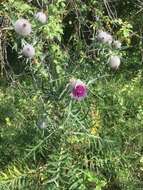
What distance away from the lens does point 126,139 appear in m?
3.98

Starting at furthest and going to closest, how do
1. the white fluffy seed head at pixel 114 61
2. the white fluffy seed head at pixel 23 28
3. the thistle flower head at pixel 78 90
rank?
the white fluffy seed head at pixel 114 61
the white fluffy seed head at pixel 23 28
the thistle flower head at pixel 78 90

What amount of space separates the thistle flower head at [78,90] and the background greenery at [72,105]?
10cm

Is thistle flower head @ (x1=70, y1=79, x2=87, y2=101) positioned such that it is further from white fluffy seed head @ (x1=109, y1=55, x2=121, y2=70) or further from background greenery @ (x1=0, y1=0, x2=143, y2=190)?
white fluffy seed head @ (x1=109, y1=55, x2=121, y2=70)

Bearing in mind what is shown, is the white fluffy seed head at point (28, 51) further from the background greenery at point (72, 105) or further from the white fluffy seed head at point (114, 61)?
the white fluffy seed head at point (114, 61)

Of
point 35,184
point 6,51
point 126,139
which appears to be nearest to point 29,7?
point 6,51

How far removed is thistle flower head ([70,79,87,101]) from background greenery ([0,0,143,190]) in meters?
0.10

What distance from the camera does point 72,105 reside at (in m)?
3.23

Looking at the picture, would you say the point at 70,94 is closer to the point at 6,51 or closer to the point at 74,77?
the point at 74,77

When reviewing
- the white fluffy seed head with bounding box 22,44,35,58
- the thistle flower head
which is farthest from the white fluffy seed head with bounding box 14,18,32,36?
the thistle flower head

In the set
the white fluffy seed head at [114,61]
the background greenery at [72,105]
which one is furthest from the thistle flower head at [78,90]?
the white fluffy seed head at [114,61]

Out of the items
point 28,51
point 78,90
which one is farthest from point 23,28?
point 78,90

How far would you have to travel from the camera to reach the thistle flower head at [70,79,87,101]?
3.05 meters

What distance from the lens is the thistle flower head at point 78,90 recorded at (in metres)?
3.05

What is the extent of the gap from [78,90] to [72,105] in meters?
0.21
